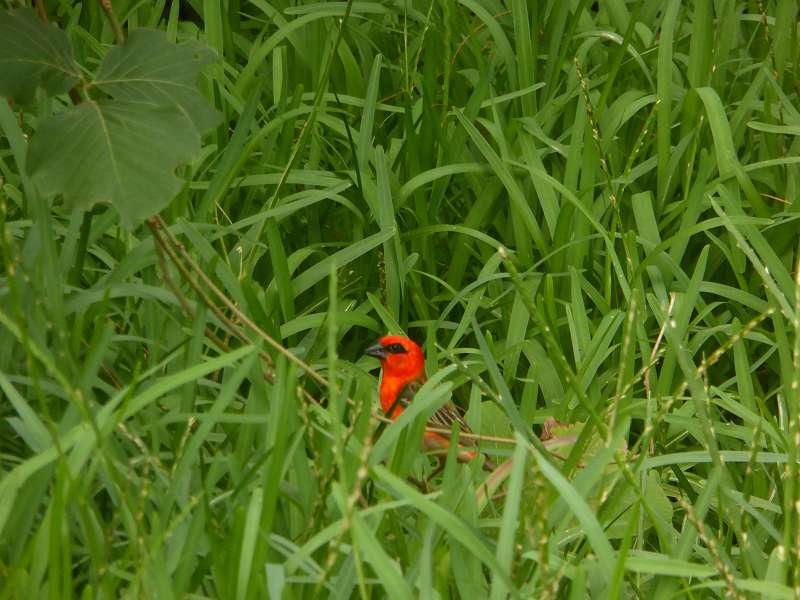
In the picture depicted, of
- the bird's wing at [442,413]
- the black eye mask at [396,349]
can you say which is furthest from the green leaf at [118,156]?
the black eye mask at [396,349]

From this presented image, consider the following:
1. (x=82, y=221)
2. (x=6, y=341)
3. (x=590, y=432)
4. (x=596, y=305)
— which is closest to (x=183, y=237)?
(x=82, y=221)

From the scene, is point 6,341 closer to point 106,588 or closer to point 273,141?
point 106,588

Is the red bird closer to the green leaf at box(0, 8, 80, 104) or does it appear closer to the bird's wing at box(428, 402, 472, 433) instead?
the bird's wing at box(428, 402, 472, 433)

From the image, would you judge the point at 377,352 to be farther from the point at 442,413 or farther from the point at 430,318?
the point at 430,318

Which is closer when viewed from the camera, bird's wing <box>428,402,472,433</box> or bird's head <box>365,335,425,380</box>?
bird's wing <box>428,402,472,433</box>

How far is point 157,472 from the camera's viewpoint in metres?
2.82

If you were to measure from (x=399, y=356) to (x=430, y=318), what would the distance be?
22.1 inches

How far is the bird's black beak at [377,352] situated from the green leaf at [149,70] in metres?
1.46

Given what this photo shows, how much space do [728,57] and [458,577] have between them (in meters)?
3.28

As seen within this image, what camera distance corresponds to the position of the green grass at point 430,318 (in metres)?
2.53

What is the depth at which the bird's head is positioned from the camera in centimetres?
389

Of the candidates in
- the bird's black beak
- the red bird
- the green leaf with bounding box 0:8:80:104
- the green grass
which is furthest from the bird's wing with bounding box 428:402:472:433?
the green leaf with bounding box 0:8:80:104

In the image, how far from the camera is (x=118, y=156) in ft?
8.35

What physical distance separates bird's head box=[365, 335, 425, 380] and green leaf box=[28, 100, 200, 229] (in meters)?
1.42
